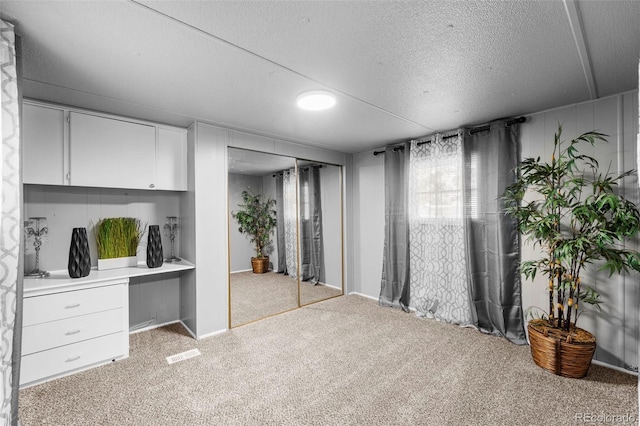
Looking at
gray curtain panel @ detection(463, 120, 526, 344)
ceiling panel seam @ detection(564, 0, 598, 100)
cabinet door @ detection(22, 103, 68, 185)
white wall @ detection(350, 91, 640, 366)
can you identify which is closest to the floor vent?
cabinet door @ detection(22, 103, 68, 185)

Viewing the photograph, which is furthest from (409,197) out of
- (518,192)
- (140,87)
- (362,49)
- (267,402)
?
(140,87)

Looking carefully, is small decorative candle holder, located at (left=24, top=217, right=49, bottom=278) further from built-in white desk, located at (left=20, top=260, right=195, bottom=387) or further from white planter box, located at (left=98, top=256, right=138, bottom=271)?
white planter box, located at (left=98, top=256, right=138, bottom=271)

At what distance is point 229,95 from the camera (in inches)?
Result: 92.1

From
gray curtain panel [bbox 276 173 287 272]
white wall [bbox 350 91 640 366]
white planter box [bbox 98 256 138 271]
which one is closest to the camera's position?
white wall [bbox 350 91 640 366]

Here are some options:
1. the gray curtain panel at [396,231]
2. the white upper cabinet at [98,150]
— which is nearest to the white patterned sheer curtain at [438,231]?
the gray curtain panel at [396,231]

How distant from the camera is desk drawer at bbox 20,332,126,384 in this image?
217 centimetres

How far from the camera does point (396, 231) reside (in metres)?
3.97

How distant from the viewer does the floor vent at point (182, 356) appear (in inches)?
102

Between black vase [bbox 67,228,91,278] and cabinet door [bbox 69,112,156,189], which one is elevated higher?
cabinet door [bbox 69,112,156,189]

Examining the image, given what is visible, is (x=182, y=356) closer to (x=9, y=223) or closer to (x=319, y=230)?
(x=9, y=223)

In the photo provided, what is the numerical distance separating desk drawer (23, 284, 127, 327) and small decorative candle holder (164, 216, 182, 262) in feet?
2.55

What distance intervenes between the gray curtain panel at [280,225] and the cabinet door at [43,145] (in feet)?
6.87

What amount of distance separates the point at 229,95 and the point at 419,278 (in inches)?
122

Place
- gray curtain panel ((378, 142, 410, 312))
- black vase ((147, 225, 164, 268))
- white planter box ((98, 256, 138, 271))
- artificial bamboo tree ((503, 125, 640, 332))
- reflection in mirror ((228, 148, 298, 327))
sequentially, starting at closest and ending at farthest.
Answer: artificial bamboo tree ((503, 125, 640, 332)), white planter box ((98, 256, 138, 271)), black vase ((147, 225, 164, 268)), reflection in mirror ((228, 148, 298, 327)), gray curtain panel ((378, 142, 410, 312))
